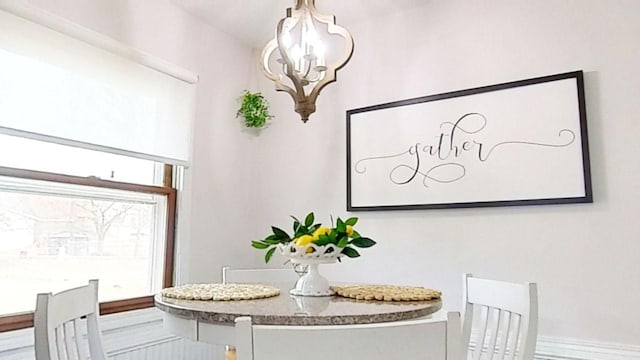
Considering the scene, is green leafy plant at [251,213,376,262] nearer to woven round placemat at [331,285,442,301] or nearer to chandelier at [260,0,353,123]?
woven round placemat at [331,285,442,301]

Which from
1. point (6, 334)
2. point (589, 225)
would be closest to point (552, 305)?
point (589, 225)

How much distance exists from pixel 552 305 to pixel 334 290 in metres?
1.06

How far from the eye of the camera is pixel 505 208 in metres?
2.22

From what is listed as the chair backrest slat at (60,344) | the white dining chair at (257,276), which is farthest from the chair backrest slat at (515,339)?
the chair backrest slat at (60,344)

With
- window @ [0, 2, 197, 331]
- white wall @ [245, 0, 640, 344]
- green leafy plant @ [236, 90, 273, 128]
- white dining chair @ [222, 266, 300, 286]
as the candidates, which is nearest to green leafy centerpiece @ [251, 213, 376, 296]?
white dining chair @ [222, 266, 300, 286]

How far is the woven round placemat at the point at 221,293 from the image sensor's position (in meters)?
1.49

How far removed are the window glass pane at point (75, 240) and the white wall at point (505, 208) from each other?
750 millimetres

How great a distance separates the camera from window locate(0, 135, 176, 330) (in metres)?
1.89

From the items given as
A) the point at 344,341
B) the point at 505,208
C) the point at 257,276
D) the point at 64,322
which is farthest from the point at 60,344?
Result: the point at 505,208

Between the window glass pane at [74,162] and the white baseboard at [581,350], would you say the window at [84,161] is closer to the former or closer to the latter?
the window glass pane at [74,162]

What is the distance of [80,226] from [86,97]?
1.94 feet

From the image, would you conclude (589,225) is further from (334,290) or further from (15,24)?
(15,24)

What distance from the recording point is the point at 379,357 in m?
0.88

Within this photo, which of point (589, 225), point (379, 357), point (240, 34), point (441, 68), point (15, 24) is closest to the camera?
point (379, 357)
